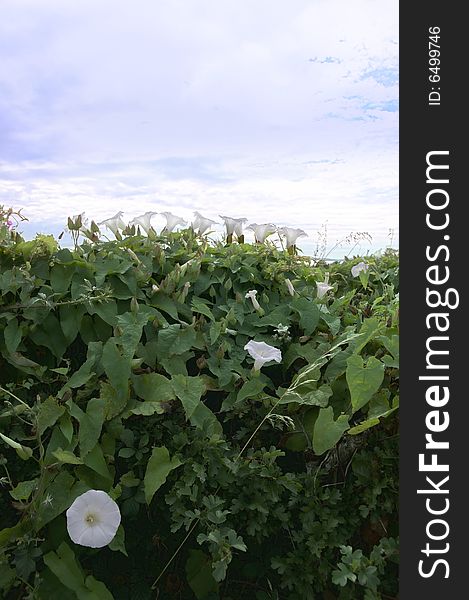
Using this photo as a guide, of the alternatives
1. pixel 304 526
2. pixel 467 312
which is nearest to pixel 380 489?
pixel 304 526

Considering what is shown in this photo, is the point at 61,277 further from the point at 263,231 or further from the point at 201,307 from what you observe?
the point at 263,231

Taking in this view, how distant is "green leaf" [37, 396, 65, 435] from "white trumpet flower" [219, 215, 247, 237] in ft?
4.31

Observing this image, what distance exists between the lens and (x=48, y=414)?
5.92 feet

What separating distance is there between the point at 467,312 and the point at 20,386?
4.45ft

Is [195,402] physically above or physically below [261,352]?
below

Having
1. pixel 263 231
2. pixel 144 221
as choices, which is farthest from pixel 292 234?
pixel 144 221

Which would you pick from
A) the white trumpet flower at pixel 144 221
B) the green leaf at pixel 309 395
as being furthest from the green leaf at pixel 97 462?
the white trumpet flower at pixel 144 221

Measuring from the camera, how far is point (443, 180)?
1.71 meters

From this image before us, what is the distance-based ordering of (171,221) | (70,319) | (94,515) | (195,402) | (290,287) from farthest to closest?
(171,221) < (290,287) < (70,319) < (195,402) < (94,515)

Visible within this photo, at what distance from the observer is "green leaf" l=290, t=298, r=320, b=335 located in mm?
2178

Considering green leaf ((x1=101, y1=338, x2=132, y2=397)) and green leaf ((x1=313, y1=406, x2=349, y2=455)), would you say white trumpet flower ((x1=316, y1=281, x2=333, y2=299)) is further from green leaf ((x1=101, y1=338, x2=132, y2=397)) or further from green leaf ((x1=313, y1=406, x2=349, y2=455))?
green leaf ((x1=101, y1=338, x2=132, y2=397))

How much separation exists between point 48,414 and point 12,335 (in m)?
0.37

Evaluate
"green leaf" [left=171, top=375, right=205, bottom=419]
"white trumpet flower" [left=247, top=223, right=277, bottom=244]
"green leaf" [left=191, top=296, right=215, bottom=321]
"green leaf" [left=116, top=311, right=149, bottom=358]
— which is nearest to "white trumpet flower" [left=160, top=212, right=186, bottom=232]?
"white trumpet flower" [left=247, top=223, right=277, bottom=244]

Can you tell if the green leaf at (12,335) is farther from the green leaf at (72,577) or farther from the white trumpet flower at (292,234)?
the white trumpet flower at (292,234)
